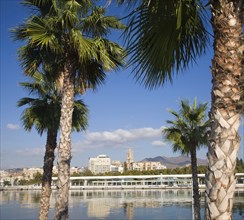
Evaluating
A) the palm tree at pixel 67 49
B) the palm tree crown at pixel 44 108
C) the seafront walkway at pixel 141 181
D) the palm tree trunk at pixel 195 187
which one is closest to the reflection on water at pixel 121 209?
the palm tree trunk at pixel 195 187

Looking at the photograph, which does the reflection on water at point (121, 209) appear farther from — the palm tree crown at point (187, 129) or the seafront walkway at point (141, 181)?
the seafront walkway at point (141, 181)

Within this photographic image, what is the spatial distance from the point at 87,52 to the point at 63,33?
103 cm

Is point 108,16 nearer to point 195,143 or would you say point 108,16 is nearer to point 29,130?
point 29,130

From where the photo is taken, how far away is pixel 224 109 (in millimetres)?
3615

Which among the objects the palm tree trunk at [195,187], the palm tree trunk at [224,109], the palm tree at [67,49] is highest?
the palm tree at [67,49]

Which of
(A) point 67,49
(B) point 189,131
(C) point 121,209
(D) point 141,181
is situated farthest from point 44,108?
(D) point 141,181

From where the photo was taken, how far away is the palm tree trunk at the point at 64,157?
9.23 metres

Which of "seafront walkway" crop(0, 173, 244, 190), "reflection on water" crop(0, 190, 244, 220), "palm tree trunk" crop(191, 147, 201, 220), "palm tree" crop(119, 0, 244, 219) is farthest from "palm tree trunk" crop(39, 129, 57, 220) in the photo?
"seafront walkway" crop(0, 173, 244, 190)

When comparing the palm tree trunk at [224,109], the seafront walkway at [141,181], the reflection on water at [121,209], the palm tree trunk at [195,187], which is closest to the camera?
the palm tree trunk at [224,109]

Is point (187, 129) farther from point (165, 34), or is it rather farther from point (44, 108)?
point (165, 34)

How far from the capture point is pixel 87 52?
9.75 m

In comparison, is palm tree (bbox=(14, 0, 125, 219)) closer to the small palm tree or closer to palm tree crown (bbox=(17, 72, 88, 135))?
palm tree crown (bbox=(17, 72, 88, 135))

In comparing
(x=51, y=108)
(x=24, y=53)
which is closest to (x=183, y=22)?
(x=24, y=53)

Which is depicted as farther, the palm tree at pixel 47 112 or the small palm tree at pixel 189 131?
the small palm tree at pixel 189 131
